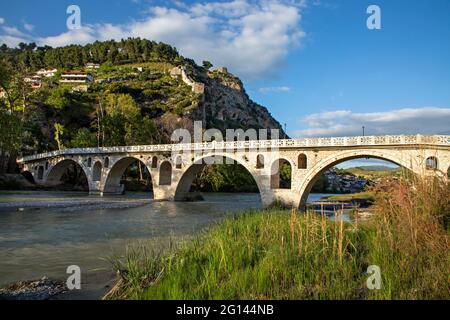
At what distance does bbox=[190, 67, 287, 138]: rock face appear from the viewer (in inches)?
4375

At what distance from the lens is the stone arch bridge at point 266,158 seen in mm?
25375

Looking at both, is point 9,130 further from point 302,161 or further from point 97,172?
point 302,161

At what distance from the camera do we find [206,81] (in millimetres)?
131625

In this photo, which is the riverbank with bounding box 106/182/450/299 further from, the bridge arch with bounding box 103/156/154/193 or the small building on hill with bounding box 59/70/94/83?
the small building on hill with bounding box 59/70/94/83

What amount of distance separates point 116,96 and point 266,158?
59.5 metres

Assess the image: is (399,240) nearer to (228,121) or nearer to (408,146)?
(408,146)

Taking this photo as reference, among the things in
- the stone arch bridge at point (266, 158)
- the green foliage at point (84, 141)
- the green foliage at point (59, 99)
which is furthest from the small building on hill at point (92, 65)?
the stone arch bridge at point (266, 158)

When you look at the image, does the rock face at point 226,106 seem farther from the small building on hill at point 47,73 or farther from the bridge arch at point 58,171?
the small building on hill at point 47,73

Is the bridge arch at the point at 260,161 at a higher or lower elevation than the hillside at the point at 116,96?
lower

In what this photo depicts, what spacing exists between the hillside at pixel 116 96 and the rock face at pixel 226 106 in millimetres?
327

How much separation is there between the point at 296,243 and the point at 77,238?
10697 mm

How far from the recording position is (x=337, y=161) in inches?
1148

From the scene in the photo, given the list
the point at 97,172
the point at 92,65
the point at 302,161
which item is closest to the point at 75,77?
the point at 92,65
